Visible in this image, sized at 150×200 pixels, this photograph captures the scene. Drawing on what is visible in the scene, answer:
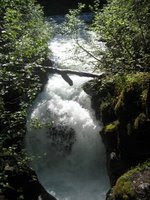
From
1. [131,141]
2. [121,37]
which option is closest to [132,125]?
[131,141]

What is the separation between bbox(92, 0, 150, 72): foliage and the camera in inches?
572

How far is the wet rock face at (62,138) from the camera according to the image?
18812 millimetres

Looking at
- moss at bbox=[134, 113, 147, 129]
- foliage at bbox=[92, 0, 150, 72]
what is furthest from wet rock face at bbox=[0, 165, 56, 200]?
foliage at bbox=[92, 0, 150, 72]

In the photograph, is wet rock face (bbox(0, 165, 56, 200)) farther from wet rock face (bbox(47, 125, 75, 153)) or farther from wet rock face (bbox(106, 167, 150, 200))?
wet rock face (bbox(47, 125, 75, 153))

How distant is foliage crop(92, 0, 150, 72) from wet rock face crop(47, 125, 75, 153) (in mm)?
4751

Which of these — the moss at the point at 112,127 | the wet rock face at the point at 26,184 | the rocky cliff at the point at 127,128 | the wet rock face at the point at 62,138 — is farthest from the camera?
the wet rock face at the point at 62,138

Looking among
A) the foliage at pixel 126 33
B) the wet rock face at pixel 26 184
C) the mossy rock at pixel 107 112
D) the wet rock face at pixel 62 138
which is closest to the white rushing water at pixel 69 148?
the wet rock face at pixel 62 138

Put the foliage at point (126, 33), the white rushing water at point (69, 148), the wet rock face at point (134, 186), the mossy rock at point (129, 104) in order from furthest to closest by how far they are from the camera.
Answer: the white rushing water at point (69, 148) → the mossy rock at point (129, 104) → the foliage at point (126, 33) → the wet rock face at point (134, 186)

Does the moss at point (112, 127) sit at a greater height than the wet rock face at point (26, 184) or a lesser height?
greater

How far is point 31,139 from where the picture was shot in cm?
1922

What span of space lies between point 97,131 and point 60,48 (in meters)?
10.8

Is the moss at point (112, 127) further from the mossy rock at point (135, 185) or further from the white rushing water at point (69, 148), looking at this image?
the mossy rock at point (135, 185)

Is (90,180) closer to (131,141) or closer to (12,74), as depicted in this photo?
(131,141)

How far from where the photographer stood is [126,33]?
14766 mm
